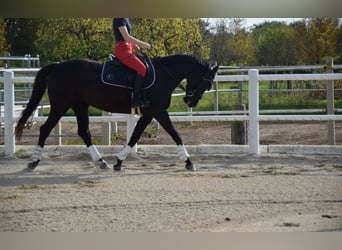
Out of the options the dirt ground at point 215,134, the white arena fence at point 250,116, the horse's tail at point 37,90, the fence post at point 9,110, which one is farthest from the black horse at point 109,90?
the dirt ground at point 215,134

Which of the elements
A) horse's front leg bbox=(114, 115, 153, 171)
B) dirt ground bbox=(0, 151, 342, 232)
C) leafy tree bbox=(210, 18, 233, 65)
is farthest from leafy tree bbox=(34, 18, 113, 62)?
horse's front leg bbox=(114, 115, 153, 171)

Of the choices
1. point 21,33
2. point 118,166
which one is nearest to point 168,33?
point 21,33

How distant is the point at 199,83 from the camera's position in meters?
7.62

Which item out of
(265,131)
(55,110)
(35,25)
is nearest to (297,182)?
(55,110)

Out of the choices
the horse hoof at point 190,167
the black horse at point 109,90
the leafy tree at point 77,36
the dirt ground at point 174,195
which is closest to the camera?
the dirt ground at point 174,195

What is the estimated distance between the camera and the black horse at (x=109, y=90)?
24.5 feet

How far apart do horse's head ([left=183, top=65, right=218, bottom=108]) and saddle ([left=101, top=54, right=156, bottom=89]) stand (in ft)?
1.72

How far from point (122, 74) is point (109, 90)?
0.89 ft

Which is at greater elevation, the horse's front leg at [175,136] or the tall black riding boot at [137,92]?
the tall black riding boot at [137,92]

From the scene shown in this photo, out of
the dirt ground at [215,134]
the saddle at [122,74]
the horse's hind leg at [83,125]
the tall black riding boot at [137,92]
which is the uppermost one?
the saddle at [122,74]

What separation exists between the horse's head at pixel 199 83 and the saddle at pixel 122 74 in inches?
20.7

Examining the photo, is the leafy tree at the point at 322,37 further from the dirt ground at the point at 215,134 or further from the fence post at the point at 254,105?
the fence post at the point at 254,105

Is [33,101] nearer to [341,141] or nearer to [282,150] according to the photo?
[282,150]

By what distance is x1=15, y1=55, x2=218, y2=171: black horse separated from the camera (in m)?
7.48
